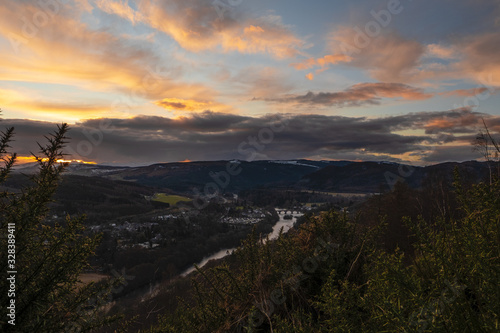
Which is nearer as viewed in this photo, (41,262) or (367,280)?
(41,262)

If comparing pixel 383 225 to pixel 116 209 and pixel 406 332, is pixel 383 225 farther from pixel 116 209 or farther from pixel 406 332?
pixel 116 209

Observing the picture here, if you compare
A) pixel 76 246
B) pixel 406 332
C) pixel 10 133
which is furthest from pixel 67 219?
pixel 406 332

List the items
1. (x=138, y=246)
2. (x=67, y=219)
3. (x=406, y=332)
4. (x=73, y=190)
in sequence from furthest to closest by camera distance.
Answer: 1. (x=73, y=190)
2. (x=138, y=246)
3. (x=67, y=219)
4. (x=406, y=332)

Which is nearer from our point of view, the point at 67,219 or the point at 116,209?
the point at 67,219

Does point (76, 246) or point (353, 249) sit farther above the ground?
point (76, 246)

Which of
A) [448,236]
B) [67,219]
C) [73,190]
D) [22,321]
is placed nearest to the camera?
[22,321]

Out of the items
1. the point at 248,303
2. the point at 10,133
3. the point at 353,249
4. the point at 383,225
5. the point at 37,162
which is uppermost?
the point at 10,133

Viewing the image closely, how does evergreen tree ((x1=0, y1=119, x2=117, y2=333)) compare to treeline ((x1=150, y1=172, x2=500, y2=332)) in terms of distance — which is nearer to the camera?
treeline ((x1=150, y1=172, x2=500, y2=332))

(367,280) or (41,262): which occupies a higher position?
(41,262)
